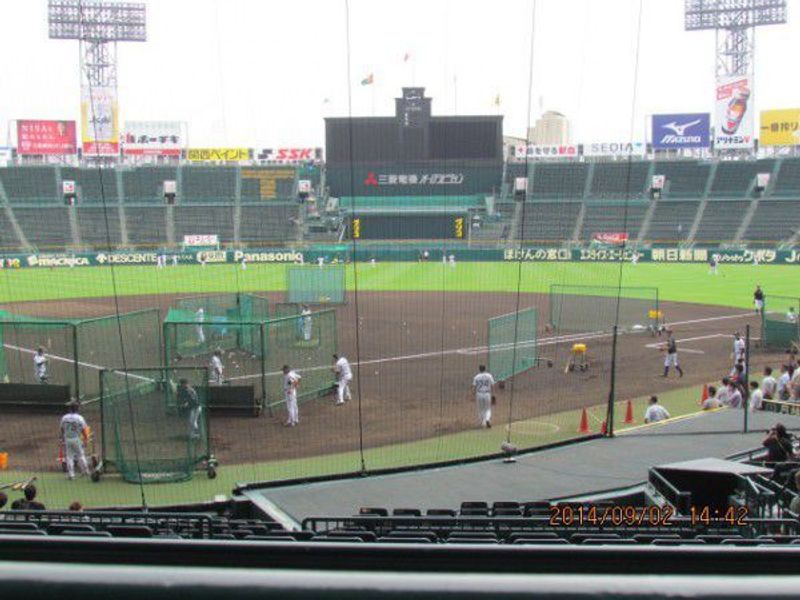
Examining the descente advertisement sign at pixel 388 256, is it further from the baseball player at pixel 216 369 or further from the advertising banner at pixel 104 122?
the baseball player at pixel 216 369

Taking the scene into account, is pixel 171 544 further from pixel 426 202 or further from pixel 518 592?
pixel 426 202

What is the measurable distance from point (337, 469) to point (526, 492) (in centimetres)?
391

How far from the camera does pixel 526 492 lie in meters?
9.55

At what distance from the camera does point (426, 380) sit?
19500 millimetres

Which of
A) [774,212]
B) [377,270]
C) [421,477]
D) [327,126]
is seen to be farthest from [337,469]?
[774,212]

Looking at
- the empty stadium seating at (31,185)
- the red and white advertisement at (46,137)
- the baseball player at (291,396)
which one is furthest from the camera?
the red and white advertisement at (46,137)

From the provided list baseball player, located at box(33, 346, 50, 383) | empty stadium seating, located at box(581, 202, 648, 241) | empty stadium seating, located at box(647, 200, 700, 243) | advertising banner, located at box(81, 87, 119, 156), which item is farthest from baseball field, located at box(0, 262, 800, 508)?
advertising banner, located at box(81, 87, 119, 156)

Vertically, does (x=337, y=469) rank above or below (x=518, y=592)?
below

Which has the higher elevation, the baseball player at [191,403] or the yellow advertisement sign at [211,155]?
the yellow advertisement sign at [211,155]

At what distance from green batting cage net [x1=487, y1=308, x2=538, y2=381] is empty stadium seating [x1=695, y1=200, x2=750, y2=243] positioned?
130 feet

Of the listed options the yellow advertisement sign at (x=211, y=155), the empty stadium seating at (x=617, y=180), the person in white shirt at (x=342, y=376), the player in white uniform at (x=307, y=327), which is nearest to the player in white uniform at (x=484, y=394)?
the person in white shirt at (x=342, y=376)

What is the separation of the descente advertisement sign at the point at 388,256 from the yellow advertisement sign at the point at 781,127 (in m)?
19.7

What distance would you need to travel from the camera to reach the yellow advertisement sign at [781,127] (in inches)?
2635

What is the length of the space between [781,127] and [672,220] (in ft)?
55.4
